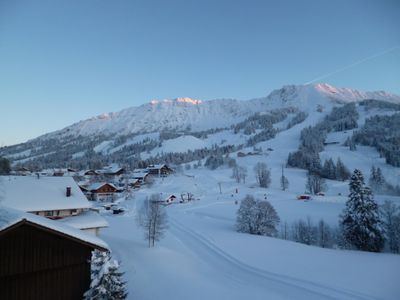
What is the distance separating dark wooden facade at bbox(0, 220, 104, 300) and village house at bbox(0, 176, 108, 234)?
1487 cm

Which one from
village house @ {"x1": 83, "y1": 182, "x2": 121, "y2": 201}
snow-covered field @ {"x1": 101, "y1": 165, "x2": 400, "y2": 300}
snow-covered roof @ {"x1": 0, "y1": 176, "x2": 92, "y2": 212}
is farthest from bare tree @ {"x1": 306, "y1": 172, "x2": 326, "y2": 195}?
snow-covered roof @ {"x1": 0, "y1": 176, "x2": 92, "y2": 212}

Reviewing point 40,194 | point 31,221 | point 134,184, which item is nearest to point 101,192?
point 134,184

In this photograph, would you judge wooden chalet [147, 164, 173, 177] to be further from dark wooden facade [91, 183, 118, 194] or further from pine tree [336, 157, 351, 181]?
pine tree [336, 157, 351, 181]

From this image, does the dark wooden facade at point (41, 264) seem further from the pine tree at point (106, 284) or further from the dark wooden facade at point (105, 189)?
the dark wooden facade at point (105, 189)

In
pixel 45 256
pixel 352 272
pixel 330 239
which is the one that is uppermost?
pixel 45 256

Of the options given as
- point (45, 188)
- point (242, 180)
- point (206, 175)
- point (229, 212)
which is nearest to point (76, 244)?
point (45, 188)

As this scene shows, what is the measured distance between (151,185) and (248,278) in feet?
275

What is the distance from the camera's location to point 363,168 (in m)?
110

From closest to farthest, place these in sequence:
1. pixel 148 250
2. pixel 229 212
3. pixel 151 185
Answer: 1. pixel 148 250
2. pixel 229 212
3. pixel 151 185

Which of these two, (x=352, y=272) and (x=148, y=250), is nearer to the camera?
(x=352, y=272)

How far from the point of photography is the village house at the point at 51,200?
26.6m

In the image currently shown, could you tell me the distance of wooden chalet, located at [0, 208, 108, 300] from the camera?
10641 millimetres

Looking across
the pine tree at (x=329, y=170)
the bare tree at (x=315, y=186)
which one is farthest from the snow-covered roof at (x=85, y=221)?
the pine tree at (x=329, y=170)

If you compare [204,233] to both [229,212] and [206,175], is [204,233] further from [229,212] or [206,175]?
[206,175]
